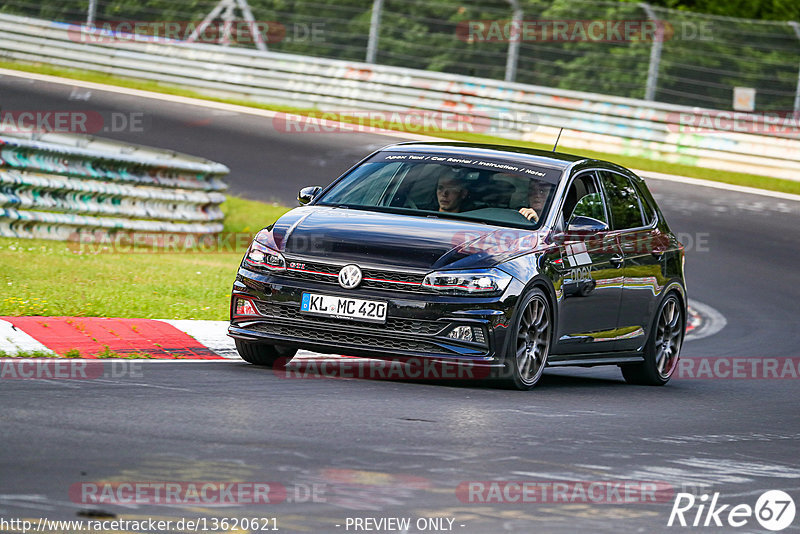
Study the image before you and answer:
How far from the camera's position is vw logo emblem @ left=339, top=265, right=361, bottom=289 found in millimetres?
8828

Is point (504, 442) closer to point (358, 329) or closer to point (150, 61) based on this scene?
point (358, 329)

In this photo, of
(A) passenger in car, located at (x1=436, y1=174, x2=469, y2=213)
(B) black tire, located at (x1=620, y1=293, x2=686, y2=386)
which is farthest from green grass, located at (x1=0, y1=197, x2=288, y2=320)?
(B) black tire, located at (x1=620, y1=293, x2=686, y2=386)

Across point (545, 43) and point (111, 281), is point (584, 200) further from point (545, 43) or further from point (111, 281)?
point (545, 43)

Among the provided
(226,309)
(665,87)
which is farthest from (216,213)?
(665,87)

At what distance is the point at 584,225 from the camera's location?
Result: 984 centimetres

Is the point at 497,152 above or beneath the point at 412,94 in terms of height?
beneath

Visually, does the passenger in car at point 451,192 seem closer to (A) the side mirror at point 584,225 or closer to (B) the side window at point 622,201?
(A) the side mirror at point 584,225

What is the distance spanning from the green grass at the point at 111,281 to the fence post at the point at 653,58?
35.9ft

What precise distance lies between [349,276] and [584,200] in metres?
2.28

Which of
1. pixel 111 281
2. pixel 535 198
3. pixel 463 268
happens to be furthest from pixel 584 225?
pixel 111 281

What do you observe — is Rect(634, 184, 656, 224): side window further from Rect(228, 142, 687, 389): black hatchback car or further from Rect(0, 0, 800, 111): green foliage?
Rect(0, 0, 800, 111): green foliage

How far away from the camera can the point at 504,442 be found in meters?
7.21

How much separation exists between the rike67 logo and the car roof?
439 cm

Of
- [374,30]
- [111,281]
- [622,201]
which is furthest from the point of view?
[374,30]
